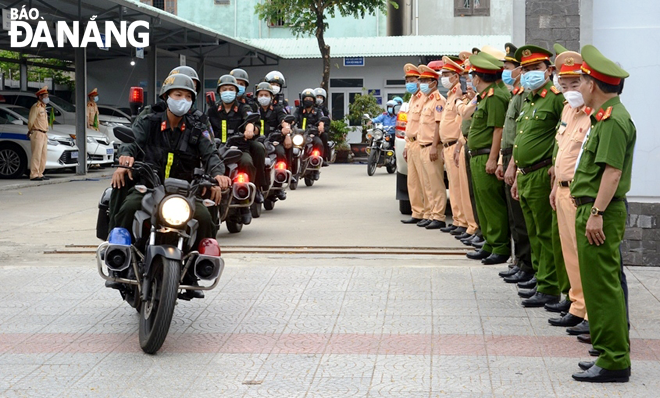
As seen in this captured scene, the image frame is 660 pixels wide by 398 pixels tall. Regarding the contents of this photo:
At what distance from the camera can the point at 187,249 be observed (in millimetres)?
6684

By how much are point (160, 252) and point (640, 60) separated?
5660 mm

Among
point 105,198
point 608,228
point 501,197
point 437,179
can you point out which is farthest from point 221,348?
point 437,179

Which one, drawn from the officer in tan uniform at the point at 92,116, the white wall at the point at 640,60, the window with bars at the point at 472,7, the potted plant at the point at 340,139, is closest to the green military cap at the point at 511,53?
the white wall at the point at 640,60

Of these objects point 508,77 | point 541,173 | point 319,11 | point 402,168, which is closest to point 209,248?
point 541,173

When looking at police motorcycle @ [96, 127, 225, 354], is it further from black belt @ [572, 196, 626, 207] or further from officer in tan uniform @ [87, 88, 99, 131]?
officer in tan uniform @ [87, 88, 99, 131]

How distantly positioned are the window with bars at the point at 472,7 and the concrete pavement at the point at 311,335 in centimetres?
3305

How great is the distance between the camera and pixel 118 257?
6582mm

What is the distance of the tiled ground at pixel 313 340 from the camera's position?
568 cm

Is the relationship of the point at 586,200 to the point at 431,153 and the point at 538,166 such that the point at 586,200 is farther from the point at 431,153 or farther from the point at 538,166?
the point at 431,153

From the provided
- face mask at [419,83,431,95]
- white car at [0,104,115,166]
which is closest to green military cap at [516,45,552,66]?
face mask at [419,83,431,95]

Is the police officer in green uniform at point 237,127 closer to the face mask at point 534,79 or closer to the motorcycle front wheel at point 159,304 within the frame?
the face mask at point 534,79

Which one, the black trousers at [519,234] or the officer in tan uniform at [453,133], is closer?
the black trousers at [519,234]

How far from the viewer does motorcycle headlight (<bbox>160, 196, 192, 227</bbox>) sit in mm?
6312

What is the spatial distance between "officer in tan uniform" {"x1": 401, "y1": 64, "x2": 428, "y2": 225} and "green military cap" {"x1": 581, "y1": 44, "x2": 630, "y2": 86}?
282 inches
